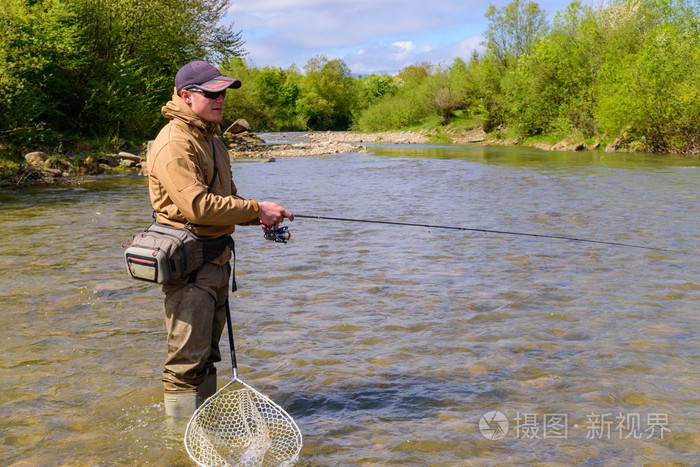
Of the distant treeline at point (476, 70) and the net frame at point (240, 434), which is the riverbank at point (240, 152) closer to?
the distant treeline at point (476, 70)

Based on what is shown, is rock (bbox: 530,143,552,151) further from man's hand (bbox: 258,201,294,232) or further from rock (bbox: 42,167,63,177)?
man's hand (bbox: 258,201,294,232)

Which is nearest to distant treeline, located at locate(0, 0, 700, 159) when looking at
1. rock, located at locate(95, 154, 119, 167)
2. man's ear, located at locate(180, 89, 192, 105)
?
rock, located at locate(95, 154, 119, 167)

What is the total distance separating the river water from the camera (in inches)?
172

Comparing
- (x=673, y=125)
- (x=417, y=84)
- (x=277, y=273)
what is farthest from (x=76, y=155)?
(x=417, y=84)

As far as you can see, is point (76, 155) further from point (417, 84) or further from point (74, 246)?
point (417, 84)

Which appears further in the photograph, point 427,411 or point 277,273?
point 277,273

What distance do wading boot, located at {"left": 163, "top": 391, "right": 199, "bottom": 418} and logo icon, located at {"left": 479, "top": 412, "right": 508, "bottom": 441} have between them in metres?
2.08

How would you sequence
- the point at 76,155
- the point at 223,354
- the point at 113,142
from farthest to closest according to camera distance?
the point at 113,142 < the point at 76,155 < the point at 223,354

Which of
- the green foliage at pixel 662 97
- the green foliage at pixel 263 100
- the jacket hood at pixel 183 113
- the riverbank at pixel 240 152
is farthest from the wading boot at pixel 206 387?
the green foliage at pixel 263 100

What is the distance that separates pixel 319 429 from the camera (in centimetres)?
456

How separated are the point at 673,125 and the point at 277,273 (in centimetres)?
3245

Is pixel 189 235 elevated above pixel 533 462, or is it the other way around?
pixel 189 235

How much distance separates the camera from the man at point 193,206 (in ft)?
12.5

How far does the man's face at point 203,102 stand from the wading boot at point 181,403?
6.09 feet
